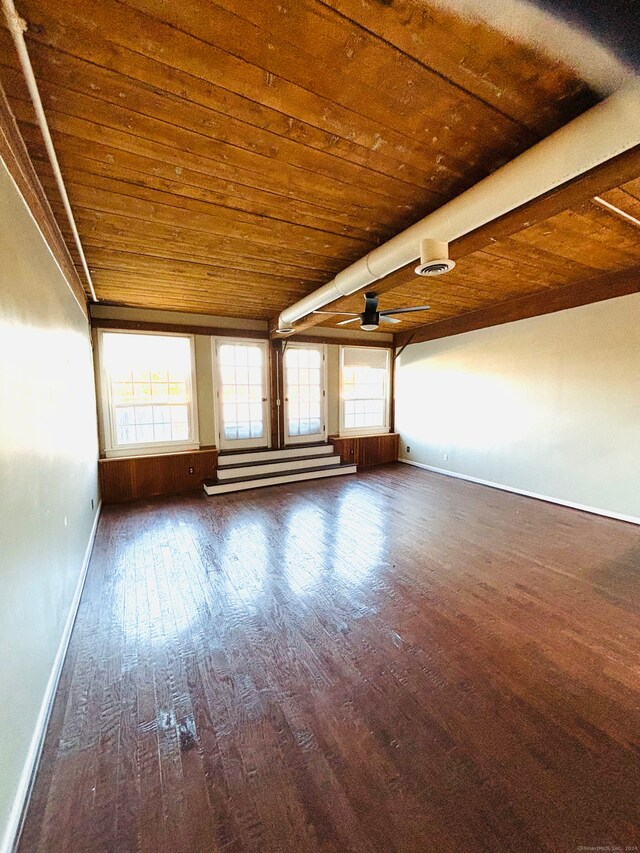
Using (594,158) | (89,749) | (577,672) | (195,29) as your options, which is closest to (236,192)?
(195,29)

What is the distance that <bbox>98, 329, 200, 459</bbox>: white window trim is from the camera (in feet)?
15.5

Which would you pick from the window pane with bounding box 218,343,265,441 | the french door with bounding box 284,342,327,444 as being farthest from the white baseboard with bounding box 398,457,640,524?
the window pane with bounding box 218,343,265,441

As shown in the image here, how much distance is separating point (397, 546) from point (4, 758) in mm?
2849

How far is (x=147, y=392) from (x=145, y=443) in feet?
2.56

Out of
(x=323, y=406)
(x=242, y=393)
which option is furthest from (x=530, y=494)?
(x=242, y=393)

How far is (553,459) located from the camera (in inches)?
174

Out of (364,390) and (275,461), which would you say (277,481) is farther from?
(364,390)

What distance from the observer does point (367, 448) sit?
678cm

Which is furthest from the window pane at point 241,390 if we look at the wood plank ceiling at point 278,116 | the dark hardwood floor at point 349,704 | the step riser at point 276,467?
the dark hardwood floor at point 349,704

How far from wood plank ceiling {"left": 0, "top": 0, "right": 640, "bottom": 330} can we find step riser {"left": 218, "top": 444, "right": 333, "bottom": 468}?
338 cm

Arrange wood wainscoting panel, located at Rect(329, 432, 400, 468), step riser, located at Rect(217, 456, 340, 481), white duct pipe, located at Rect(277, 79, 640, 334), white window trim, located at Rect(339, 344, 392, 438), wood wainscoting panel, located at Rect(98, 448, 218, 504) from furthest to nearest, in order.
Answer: white window trim, located at Rect(339, 344, 392, 438) → wood wainscoting panel, located at Rect(329, 432, 400, 468) → step riser, located at Rect(217, 456, 340, 481) → wood wainscoting panel, located at Rect(98, 448, 218, 504) → white duct pipe, located at Rect(277, 79, 640, 334)

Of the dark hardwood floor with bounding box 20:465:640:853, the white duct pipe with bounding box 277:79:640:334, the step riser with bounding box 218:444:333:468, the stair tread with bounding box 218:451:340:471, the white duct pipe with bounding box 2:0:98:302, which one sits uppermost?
the white duct pipe with bounding box 2:0:98:302

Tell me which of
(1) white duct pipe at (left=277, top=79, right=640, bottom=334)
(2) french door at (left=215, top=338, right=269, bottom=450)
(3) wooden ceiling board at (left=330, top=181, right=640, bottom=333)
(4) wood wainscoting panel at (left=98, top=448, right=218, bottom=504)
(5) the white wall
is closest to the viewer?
(1) white duct pipe at (left=277, top=79, right=640, bottom=334)

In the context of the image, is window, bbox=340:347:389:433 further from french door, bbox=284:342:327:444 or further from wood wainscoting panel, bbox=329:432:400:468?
french door, bbox=284:342:327:444
